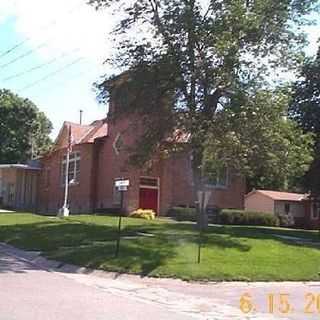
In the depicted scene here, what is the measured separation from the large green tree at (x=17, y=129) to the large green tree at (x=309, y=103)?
42788mm

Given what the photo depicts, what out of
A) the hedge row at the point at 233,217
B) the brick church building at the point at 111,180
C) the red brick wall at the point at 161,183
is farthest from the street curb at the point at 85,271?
the hedge row at the point at 233,217

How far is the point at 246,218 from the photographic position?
47.8 meters

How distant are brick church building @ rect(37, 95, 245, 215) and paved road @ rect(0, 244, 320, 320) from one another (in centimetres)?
2118

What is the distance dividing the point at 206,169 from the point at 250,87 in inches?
138

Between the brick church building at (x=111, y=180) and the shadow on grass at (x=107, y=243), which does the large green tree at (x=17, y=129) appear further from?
the shadow on grass at (x=107, y=243)

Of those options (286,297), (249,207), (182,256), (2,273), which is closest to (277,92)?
(182,256)

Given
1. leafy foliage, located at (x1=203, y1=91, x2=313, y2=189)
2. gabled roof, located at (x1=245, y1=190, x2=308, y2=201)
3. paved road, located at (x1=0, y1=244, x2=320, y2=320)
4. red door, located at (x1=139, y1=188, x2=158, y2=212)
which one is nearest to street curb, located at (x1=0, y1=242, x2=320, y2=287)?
paved road, located at (x1=0, y1=244, x2=320, y2=320)

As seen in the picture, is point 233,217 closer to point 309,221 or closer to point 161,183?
point 161,183

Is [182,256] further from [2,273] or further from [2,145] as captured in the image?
[2,145]

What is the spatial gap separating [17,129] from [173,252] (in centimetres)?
5855

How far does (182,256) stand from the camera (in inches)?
811

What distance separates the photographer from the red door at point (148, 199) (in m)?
43.2

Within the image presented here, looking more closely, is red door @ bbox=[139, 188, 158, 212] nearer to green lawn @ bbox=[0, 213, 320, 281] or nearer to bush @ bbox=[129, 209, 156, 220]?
bush @ bbox=[129, 209, 156, 220]

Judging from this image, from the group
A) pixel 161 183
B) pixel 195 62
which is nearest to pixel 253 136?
pixel 195 62
